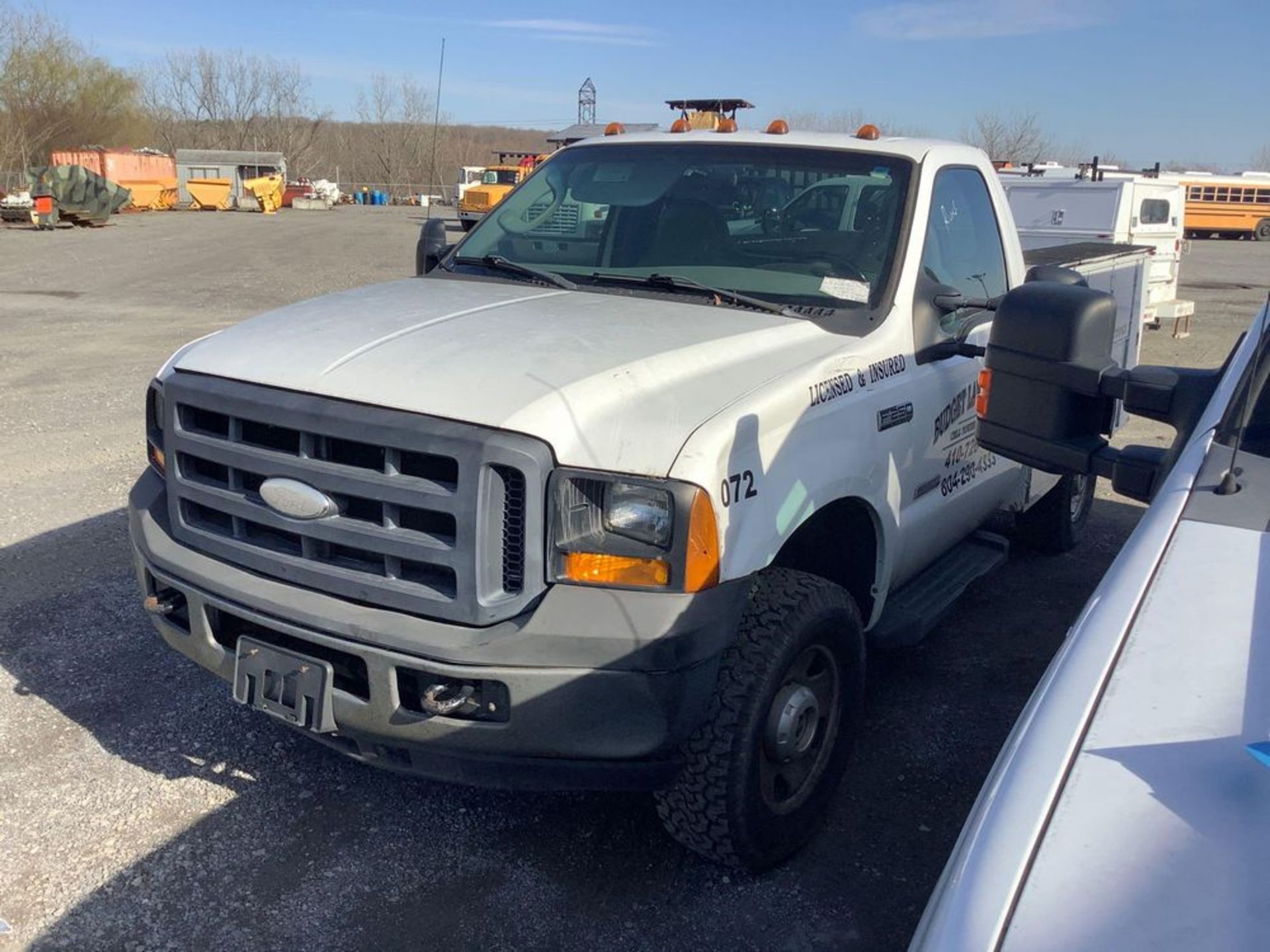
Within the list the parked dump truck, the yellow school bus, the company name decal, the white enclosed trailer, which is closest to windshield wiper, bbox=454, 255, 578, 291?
the company name decal

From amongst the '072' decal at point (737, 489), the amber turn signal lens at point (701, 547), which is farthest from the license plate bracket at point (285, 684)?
the '072' decal at point (737, 489)

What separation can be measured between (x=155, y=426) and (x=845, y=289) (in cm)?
222

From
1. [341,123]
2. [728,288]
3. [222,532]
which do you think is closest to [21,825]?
[222,532]

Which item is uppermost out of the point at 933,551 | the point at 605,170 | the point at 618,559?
the point at 605,170

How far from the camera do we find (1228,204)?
129 ft

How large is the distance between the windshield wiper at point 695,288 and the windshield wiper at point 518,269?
0.12 metres

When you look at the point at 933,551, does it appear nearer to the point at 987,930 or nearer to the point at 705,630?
the point at 705,630

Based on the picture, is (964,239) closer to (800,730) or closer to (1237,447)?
(800,730)

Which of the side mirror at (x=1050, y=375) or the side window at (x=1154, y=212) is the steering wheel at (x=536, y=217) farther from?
the side window at (x=1154, y=212)

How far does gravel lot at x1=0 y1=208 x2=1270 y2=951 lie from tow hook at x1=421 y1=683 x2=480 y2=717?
66cm

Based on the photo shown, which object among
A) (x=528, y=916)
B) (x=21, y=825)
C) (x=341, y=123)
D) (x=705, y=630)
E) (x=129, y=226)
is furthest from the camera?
(x=341, y=123)

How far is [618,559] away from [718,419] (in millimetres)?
425

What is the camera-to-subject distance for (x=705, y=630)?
8.43 feet

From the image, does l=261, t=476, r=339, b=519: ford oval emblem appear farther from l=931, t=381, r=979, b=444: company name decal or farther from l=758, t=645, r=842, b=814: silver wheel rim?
l=931, t=381, r=979, b=444: company name decal
